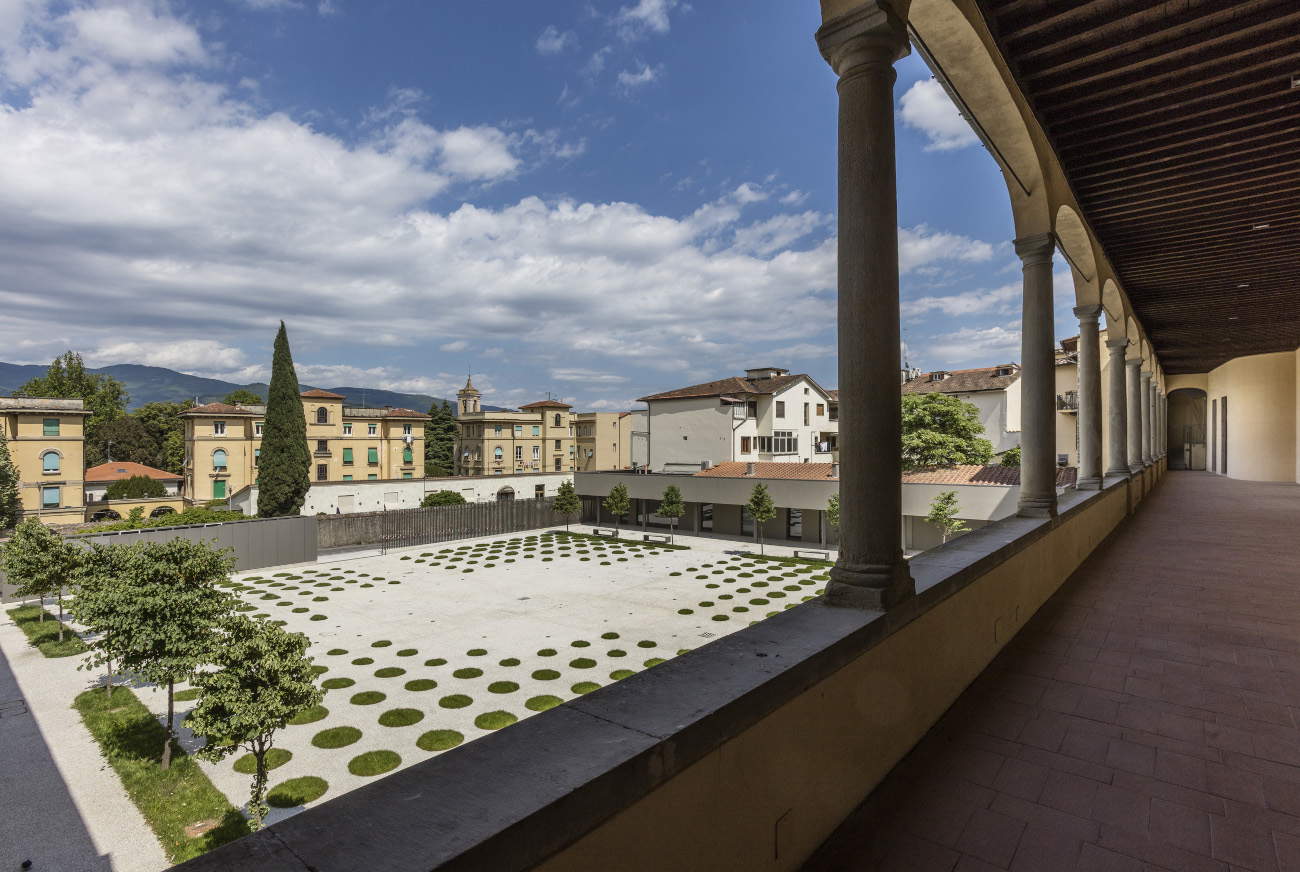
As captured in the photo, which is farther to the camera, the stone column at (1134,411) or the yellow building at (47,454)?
the yellow building at (47,454)

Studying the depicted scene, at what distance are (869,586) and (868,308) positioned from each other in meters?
1.42

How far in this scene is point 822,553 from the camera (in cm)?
2431

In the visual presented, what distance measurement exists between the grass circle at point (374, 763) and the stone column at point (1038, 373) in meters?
8.65

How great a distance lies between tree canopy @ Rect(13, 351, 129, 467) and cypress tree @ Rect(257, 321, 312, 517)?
30404mm

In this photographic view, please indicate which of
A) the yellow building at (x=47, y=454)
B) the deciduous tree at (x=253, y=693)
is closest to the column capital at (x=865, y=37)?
the deciduous tree at (x=253, y=693)

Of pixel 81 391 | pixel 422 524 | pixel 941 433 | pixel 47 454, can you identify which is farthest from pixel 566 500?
pixel 81 391

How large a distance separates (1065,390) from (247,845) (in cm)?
4139

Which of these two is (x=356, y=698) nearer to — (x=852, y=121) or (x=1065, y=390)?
(x=852, y=121)

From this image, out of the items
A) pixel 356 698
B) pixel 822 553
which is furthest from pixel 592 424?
pixel 356 698

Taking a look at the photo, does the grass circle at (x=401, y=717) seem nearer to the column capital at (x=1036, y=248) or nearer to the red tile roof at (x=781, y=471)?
the column capital at (x=1036, y=248)

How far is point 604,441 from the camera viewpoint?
53.1 meters

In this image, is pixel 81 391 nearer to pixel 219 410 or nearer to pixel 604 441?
pixel 219 410

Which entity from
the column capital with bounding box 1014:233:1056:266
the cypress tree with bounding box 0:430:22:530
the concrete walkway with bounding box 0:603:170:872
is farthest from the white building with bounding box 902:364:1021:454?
the cypress tree with bounding box 0:430:22:530

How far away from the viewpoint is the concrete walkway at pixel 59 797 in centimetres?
671
